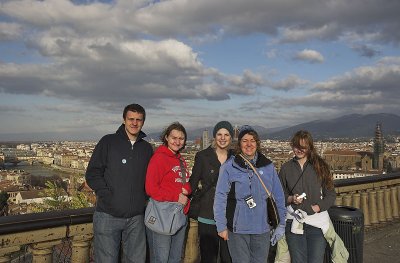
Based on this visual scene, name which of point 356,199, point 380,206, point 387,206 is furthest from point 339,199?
point 387,206

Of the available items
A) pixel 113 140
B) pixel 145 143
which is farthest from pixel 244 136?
pixel 113 140

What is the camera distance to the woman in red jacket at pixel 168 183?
3.23m

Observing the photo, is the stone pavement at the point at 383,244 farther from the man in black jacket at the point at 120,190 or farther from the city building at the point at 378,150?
the city building at the point at 378,150

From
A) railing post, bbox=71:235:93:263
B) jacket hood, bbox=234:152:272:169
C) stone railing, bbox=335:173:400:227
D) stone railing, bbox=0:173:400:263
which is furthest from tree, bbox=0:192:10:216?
jacket hood, bbox=234:152:272:169

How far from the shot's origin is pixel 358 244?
3.74 m

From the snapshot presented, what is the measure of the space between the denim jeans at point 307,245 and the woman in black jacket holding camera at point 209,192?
639mm

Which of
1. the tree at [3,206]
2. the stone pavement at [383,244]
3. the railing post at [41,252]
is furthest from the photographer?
the tree at [3,206]

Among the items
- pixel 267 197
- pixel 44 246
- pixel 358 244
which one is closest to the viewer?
pixel 44 246

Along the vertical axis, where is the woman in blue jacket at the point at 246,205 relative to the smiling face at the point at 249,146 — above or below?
below

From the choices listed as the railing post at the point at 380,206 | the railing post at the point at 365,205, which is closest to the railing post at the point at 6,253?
the railing post at the point at 365,205

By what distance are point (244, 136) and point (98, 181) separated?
1302 mm

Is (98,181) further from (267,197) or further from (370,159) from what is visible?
(370,159)

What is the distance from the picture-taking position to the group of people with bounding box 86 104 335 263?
124 inches

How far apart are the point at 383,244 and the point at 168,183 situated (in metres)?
3.86
